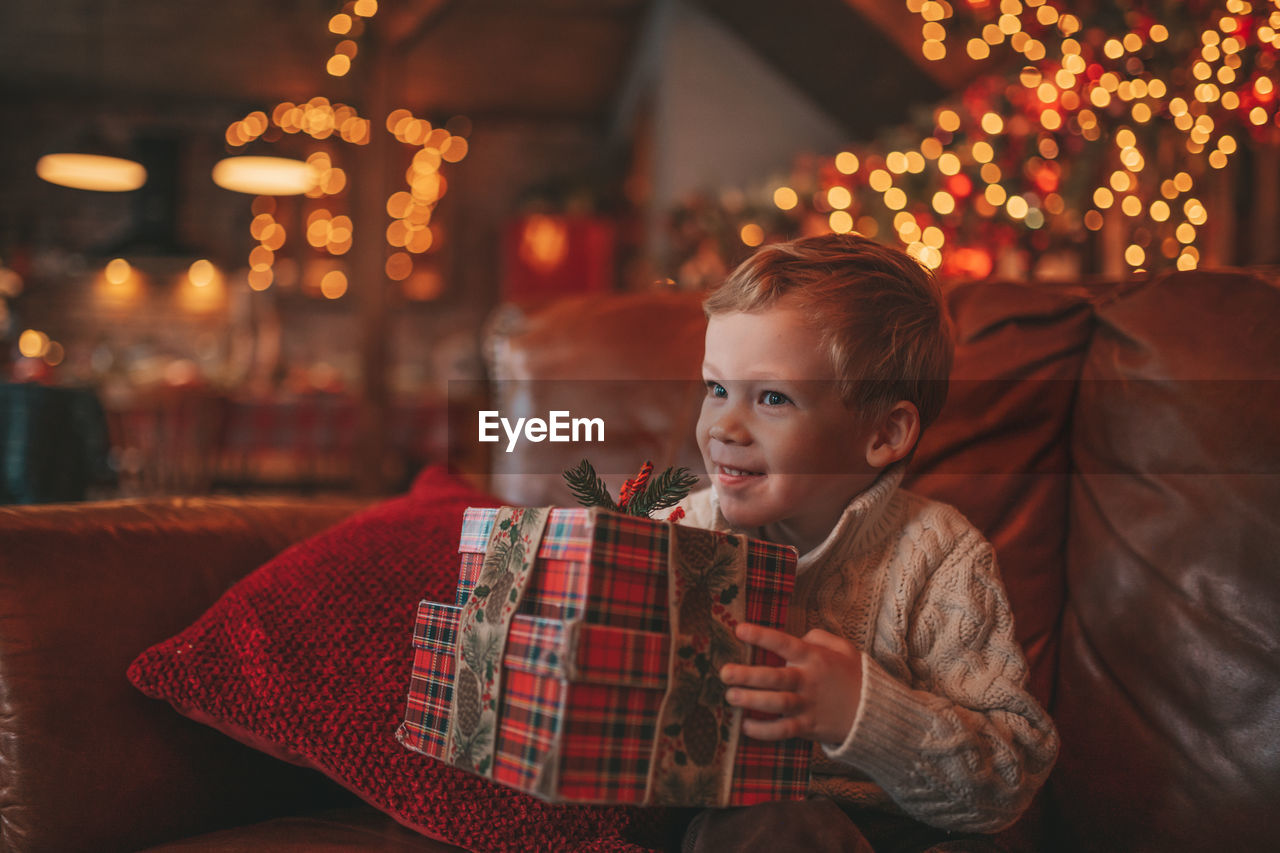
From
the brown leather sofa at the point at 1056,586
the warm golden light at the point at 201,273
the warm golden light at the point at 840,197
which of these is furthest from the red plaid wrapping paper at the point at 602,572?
the warm golden light at the point at 201,273

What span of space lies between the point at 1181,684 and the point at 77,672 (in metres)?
1.04

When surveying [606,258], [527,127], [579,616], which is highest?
[527,127]

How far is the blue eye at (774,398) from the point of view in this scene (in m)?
0.77

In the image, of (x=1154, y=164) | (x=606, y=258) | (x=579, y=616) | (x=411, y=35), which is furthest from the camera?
(x=606, y=258)

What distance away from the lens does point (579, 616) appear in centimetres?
58

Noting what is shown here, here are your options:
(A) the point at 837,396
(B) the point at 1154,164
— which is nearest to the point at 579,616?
(A) the point at 837,396

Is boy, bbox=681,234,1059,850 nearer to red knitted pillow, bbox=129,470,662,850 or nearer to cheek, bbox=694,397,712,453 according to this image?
cheek, bbox=694,397,712,453

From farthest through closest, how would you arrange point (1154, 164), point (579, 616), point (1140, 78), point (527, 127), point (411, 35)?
point (527, 127), point (411, 35), point (1154, 164), point (1140, 78), point (579, 616)

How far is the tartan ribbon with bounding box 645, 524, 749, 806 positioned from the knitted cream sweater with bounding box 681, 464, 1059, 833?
Answer: 0.11 meters

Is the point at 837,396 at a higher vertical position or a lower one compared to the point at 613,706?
higher

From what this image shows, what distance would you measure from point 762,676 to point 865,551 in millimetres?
253

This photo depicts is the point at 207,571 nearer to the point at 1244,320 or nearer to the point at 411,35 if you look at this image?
the point at 1244,320

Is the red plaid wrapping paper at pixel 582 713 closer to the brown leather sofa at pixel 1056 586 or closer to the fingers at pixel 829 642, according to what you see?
the fingers at pixel 829 642

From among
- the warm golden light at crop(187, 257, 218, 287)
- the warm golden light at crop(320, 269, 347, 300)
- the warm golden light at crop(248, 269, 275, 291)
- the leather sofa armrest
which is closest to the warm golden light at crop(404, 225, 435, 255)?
the warm golden light at crop(320, 269, 347, 300)
